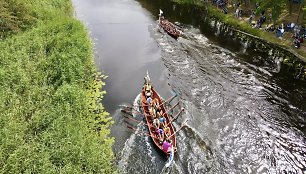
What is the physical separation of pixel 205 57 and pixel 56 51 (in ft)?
56.9

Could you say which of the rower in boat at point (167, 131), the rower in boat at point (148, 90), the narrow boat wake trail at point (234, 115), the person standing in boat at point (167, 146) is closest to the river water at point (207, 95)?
the narrow boat wake trail at point (234, 115)

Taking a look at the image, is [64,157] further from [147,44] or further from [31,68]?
[147,44]

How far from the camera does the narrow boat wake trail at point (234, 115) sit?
2162 cm

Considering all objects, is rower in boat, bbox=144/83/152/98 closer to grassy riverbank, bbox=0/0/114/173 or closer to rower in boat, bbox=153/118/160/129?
rower in boat, bbox=153/118/160/129

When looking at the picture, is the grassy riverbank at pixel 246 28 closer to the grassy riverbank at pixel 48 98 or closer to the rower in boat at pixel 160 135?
the rower in boat at pixel 160 135

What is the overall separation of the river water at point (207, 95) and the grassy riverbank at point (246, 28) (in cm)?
224

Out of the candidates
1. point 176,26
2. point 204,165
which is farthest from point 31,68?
point 176,26

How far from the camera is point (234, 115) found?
26.4 meters

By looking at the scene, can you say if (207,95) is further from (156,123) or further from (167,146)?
(167,146)

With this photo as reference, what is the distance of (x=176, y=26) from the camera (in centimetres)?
4772

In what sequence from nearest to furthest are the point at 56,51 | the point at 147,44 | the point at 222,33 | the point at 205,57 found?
the point at 56,51, the point at 205,57, the point at 147,44, the point at 222,33

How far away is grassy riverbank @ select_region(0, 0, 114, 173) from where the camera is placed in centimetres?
1853

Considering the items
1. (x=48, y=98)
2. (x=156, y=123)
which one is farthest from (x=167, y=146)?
(x=48, y=98)

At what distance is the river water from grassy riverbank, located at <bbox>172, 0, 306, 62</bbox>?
7.34ft
